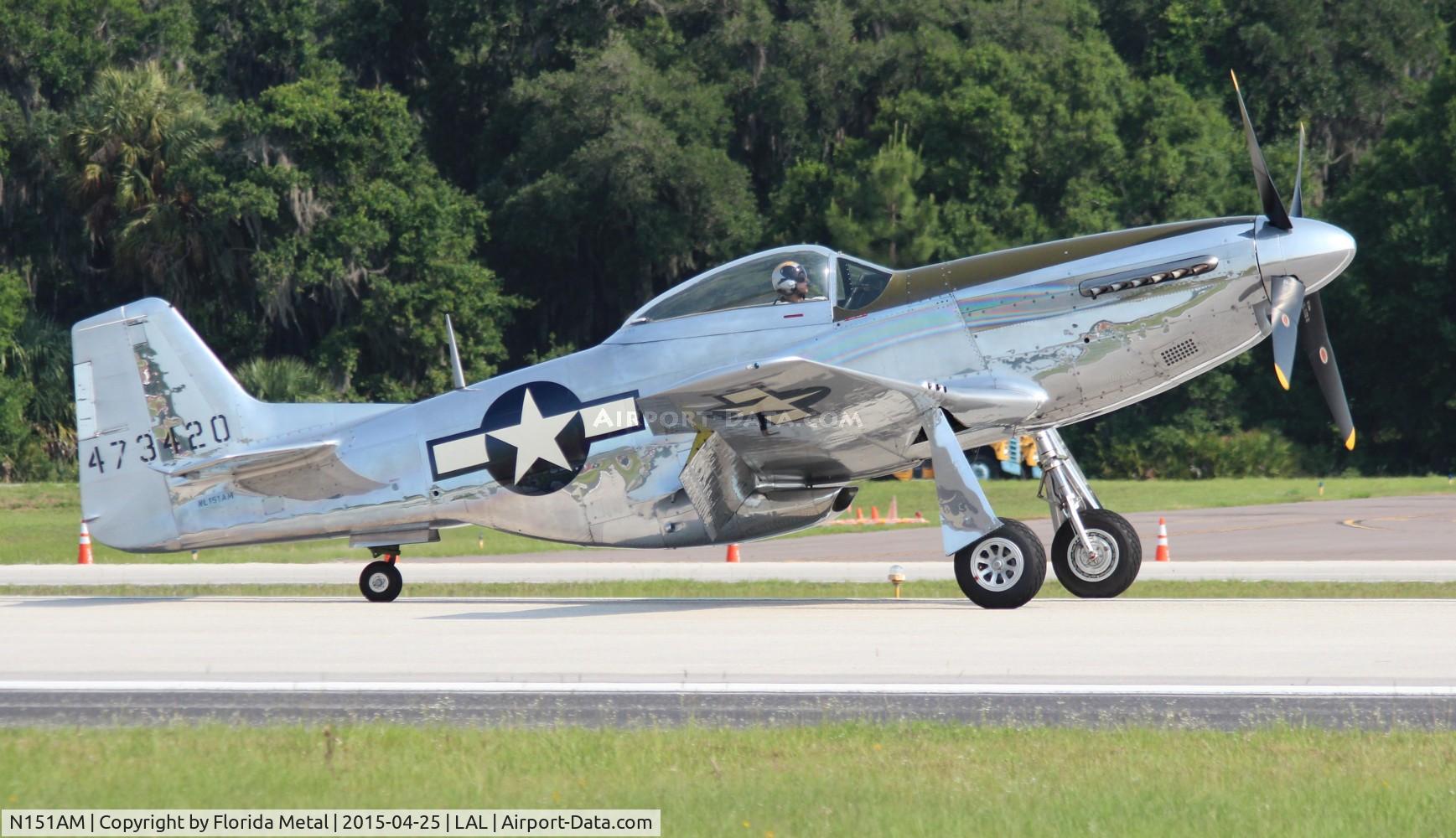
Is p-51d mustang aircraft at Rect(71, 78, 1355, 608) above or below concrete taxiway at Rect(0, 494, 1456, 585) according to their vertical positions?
above

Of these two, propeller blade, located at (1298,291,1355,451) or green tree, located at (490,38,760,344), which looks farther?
green tree, located at (490,38,760,344)

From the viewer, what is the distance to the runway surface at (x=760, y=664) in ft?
28.0

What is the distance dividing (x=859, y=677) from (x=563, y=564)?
10.8 metres

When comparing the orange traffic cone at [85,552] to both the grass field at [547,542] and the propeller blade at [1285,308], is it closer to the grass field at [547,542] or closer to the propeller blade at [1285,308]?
the grass field at [547,542]

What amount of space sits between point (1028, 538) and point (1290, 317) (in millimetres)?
2705

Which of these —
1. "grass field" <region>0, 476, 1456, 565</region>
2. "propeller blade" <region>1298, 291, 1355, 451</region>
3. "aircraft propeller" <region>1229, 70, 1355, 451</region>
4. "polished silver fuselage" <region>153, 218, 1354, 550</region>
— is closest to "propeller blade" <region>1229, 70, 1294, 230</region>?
"aircraft propeller" <region>1229, 70, 1355, 451</region>

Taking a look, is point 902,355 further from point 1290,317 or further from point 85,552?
point 85,552

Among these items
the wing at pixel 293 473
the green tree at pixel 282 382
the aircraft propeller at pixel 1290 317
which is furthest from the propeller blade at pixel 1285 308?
the green tree at pixel 282 382

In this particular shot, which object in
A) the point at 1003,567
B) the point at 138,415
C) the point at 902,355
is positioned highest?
the point at 138,415

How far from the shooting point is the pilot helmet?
13484 millimetres

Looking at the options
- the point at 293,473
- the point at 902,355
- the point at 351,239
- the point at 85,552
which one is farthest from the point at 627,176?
the point at 902,355

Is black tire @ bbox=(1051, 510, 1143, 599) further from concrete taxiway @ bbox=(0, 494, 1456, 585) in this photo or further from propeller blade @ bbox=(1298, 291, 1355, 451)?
concrete taxiway @ bbox=(0, 494, 1456, 585)

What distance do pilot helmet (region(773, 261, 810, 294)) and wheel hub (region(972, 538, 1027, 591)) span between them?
2.60m

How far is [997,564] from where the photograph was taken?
12977 mm
